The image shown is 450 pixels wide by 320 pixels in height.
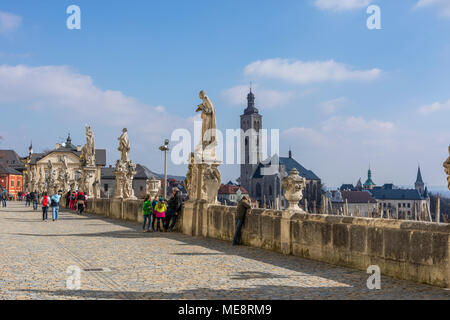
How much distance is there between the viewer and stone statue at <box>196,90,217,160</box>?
1546cm

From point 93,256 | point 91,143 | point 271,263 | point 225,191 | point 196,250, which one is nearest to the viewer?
point 271,263

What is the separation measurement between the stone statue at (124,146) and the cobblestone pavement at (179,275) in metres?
12.9

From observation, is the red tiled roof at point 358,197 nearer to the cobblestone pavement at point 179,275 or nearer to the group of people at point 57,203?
the group of people at point 57,203

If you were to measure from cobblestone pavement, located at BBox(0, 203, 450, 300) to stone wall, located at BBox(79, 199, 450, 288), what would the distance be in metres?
0.25

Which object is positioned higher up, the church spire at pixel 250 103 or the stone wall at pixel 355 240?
the church spire at pixel 250 103

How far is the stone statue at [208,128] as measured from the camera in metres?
15.5

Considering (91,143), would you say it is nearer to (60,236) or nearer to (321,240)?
(60,236)

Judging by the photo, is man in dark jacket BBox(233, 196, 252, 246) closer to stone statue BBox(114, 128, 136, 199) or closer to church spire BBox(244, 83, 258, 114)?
stone statue BBox(114, 128, 136, 199)

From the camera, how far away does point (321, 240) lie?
9.55m

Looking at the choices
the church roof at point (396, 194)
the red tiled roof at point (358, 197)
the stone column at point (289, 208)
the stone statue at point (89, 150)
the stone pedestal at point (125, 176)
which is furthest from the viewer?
the church roof at point (396, 194)

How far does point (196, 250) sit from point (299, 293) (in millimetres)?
4958

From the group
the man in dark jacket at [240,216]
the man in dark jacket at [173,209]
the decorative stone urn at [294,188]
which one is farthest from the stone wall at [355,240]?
the man in dark jacket at [173,209]
